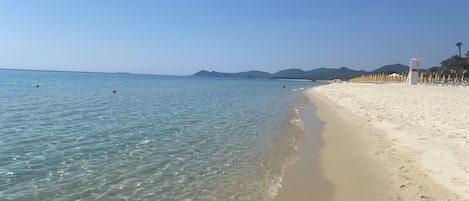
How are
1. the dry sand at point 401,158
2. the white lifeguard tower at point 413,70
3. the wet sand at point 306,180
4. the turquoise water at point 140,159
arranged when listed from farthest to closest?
the white lifeguard tower at point 413,70 → the turquoise water at point 140,159 → the wet sand at point 306,180 → the dry sand at point 401,158

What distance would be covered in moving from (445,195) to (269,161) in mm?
4808

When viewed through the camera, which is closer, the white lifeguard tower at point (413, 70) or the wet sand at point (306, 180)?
the wet sand at point (306, 180)

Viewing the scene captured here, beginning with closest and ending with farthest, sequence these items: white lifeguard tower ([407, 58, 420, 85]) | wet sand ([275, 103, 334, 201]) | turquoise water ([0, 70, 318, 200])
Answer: wet sand ([275, 103, 334, 201]) → turquoise water ([0, 70, 318, 200]) → white lifeguard tower ([407, 58, 420, 85])

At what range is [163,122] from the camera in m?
17.8

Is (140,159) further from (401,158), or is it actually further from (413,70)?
(413,70)

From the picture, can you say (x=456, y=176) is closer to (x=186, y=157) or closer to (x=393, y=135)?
(x=393, y=135)

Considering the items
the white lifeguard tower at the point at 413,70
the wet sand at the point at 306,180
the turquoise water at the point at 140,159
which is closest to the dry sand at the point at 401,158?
the wet sand at the point at 306,180

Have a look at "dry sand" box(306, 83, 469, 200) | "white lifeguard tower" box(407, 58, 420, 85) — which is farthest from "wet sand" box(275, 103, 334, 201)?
"white lifeguard tower" box(407, 58, 420, 85)

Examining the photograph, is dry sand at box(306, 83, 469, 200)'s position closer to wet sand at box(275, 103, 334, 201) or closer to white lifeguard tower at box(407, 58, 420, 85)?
wet sand at box(275, 103, 334, 201)

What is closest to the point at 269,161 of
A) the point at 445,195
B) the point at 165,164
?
the point at 165,164

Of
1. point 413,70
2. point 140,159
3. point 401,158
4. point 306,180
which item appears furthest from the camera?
point 413,70

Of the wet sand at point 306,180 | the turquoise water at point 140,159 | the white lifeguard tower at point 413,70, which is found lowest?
the wet sand at point 306,180

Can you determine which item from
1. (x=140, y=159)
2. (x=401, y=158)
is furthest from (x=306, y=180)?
(x=140, y=159)

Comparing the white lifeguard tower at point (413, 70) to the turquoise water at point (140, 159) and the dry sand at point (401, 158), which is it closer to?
the dry sand at point (401, 158)
